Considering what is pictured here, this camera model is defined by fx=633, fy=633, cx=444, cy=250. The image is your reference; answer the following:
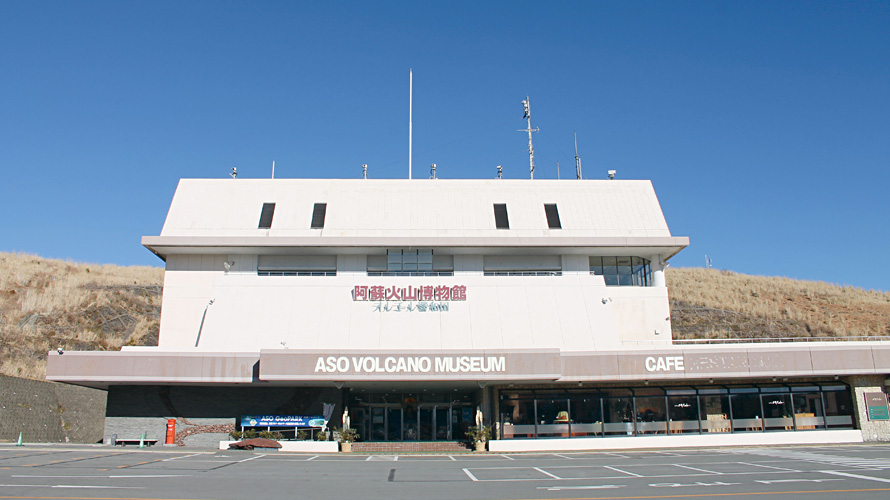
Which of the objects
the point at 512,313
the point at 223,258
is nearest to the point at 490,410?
the point at 512,313

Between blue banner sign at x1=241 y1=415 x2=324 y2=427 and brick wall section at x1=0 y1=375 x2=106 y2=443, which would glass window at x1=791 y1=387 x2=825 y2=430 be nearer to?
blue banner sign at x1=241 y1=415 x2=324 y2=427

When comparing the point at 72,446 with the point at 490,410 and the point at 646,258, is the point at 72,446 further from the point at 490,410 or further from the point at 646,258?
the point at 646,258

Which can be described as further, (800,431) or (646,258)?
(646,258)

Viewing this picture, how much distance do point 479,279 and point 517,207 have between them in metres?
6.63

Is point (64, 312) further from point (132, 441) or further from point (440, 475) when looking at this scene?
point (440, 475)

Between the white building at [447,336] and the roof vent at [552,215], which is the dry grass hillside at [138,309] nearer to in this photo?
the white building at [447,336]

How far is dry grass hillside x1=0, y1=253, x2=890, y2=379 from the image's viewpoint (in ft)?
175

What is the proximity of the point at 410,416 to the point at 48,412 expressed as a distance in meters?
22.4

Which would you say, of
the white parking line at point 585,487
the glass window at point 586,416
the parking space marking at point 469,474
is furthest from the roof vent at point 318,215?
the white parking line at point 585,487

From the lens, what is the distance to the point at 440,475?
19500mm

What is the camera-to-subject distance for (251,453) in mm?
27328

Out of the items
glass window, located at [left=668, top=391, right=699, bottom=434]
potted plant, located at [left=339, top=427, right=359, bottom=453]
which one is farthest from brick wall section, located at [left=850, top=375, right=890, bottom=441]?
potted plant, located at [left=339, top=427, right=359, bottom=453]

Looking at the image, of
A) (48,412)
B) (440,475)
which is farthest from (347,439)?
(48,412)

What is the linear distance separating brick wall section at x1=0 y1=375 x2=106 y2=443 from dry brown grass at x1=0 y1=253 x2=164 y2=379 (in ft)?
17.2
